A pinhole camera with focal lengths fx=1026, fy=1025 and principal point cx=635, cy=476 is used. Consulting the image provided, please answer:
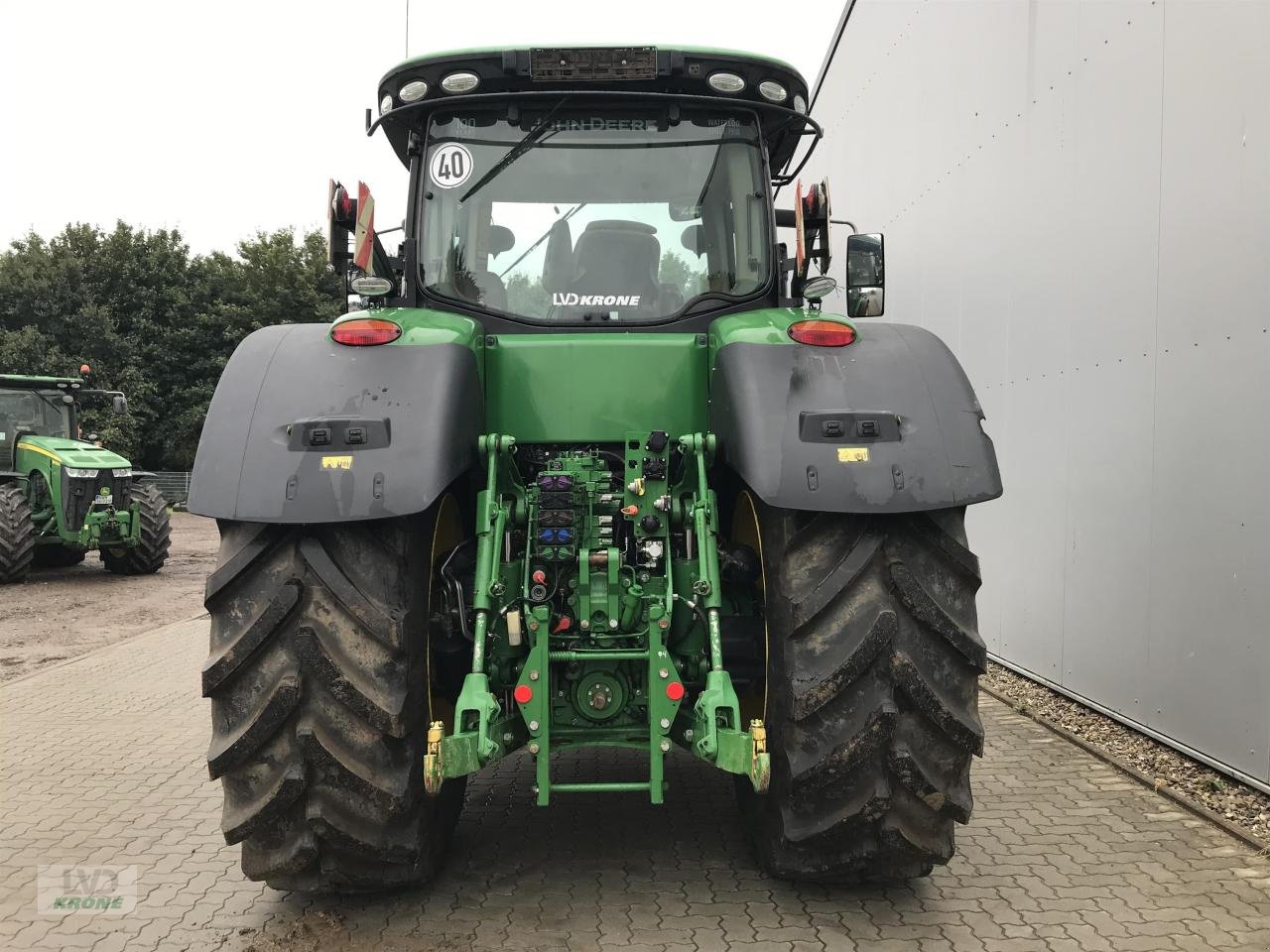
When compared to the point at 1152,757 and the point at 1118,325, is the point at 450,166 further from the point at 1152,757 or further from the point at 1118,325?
the point at 1152,757

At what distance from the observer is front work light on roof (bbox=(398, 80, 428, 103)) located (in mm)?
4016

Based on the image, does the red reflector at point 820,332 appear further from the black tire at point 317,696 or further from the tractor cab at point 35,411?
the tractor cab at point 35,411

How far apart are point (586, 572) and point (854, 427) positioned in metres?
0.94

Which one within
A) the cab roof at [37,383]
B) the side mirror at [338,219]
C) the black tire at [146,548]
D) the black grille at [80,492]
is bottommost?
the black tire at [146,548]

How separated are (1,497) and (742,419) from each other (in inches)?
500

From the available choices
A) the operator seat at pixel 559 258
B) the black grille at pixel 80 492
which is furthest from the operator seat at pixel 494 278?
the black grille at pixel 80 492

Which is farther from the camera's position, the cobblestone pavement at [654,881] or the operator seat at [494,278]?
the operator seat at [494,278]

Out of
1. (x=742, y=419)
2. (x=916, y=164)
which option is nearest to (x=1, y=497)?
(x=916, y=164)

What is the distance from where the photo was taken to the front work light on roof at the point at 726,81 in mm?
3982

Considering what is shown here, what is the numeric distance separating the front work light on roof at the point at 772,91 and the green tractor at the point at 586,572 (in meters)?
0.38

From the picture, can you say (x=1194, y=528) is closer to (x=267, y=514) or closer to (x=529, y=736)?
(x=529, y=736)

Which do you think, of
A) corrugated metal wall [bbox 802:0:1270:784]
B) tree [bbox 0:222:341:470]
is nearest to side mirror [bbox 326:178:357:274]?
corrugated metal wall [bbox 802:0:1270:784]

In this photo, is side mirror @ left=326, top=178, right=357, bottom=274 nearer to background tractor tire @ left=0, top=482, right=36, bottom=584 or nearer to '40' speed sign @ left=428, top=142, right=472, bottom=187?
'40' speed sign @ left=428, top=142, right=472, bottom=187

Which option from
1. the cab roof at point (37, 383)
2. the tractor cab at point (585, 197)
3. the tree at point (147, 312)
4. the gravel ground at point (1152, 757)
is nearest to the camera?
the tractor cab at point (585, 197)
